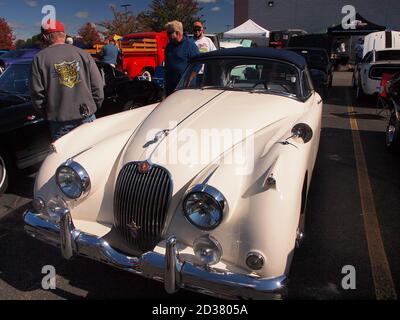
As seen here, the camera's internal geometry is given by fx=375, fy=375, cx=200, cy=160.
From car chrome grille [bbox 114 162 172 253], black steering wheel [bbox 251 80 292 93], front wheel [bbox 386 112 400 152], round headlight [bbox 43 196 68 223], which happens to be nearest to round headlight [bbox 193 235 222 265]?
car chrome grille [bbox 114 162 172 253]

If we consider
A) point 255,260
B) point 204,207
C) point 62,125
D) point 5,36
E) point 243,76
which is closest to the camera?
point 255,260

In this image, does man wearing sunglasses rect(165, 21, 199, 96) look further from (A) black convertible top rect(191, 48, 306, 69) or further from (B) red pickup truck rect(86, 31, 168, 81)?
(B) red pickup truck rect(86, 31, 168, 81)

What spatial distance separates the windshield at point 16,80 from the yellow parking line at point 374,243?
4.69 metres

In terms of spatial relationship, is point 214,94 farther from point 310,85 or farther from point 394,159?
point 394,159

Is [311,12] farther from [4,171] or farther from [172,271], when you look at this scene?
[172,271]

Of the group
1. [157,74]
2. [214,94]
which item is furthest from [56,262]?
[157,74]

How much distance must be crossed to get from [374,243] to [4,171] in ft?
13.3

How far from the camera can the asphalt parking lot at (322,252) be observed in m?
2.83

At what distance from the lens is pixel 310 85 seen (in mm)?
4375

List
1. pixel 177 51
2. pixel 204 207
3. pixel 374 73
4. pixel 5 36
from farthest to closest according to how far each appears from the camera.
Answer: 1. pixel 5 36
2. pixel 374 73
3. pixel 177 51
4. pixel 204 207

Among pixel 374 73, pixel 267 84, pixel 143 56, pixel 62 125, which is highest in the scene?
pixel 143 56

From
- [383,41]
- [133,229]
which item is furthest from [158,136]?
[383,41]

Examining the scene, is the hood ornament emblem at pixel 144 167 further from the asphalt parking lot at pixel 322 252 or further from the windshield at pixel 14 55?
the windshield at pixel 14 55

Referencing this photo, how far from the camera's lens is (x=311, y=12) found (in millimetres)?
36656
